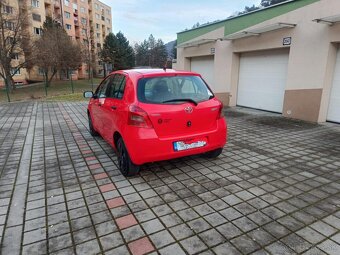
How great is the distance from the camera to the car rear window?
144 inches

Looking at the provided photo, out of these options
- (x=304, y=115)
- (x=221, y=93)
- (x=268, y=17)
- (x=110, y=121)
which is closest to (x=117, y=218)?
(x=110, y=121)

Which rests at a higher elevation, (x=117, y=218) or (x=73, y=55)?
(x=73, y=55)

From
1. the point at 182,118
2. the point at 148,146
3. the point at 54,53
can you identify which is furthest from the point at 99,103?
the point at 54,53

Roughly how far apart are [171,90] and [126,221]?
196 cm

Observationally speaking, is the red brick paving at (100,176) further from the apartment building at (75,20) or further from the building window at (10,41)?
the apartment building at (75,20)

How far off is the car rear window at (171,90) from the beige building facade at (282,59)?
16.4 feet

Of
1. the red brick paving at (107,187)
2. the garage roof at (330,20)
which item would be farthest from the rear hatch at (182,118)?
the garage roof at (330,20)

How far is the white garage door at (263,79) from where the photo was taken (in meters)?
8.88

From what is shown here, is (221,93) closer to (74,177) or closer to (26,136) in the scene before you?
(26,136)

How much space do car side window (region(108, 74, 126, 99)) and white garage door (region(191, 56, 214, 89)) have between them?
27.3 feet

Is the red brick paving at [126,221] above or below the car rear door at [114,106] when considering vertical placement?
below

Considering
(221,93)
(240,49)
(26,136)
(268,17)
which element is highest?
(268,17)

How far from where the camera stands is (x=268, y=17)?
29.3ft

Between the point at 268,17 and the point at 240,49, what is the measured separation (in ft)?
5.21
